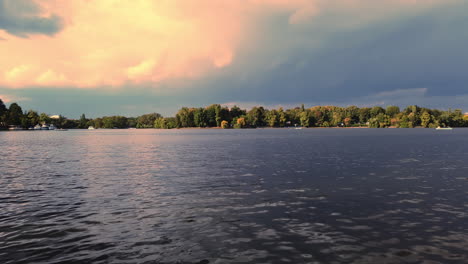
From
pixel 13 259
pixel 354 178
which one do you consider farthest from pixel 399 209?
pixel 13 259

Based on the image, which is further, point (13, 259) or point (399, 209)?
point (399, 209)

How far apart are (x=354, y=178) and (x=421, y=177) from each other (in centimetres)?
790

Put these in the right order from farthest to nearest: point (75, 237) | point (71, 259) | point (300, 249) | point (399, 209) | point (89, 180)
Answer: point (89, 180), point (399, 209), point (75, 237), point (300, 249), point (71, 259)

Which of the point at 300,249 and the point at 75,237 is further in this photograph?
the point at 75,237

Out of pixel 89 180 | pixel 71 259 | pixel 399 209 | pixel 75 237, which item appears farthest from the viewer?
pixel 89 180

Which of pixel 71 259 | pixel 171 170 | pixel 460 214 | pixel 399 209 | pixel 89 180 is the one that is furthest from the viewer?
pixel 171 170

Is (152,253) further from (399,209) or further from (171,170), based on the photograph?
(171,170)

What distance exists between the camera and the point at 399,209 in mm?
23328

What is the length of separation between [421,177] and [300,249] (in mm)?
28361

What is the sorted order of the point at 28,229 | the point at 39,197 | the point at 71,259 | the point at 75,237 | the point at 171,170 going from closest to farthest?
the point at 71,259, the point at 75,237, the point at 28,229, the point at 39,197, the point at 171,170

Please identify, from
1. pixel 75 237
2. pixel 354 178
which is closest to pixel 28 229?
pixel 75 237

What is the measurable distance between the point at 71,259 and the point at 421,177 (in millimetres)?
36493

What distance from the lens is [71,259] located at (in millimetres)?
14766

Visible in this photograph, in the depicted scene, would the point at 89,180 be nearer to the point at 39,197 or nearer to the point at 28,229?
the point at 39,197
